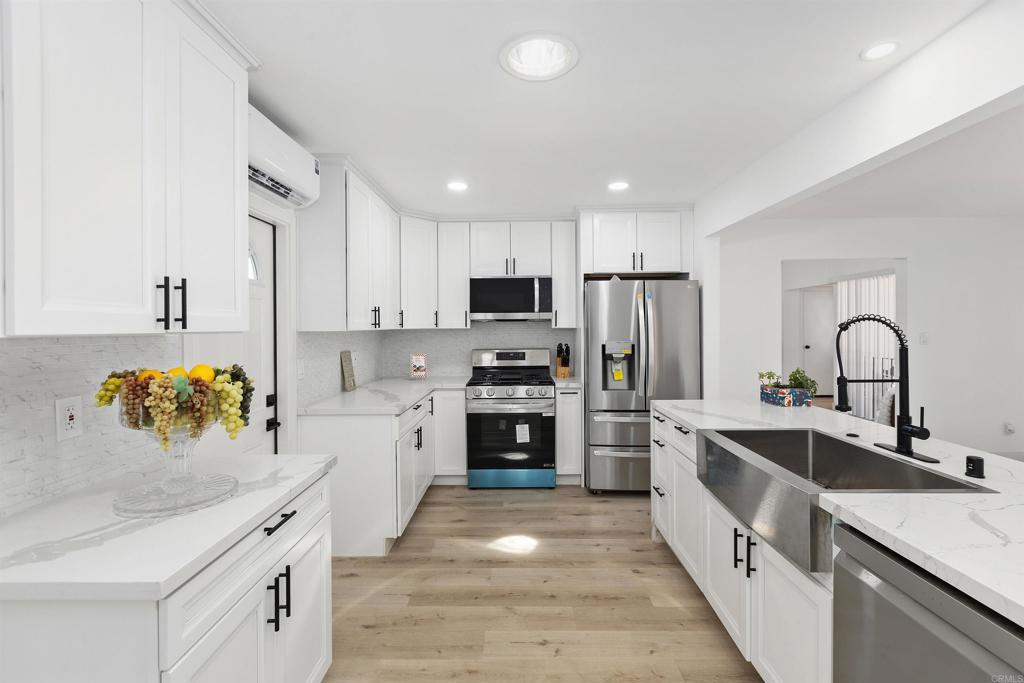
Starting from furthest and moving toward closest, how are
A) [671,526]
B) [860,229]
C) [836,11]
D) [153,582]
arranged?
[860,229] → [671,526] → [836,11] → [153,582]

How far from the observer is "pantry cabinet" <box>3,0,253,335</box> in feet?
3.15

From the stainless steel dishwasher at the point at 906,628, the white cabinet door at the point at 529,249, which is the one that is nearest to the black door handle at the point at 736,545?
the stainless steel dishwasher at the point at 906,628

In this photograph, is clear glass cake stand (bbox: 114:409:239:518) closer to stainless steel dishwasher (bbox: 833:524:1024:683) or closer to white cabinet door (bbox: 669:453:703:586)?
stainless steel dishwasher (bbox: 833:524:1024:683)

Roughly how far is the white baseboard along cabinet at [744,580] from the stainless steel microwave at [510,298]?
5.84ft

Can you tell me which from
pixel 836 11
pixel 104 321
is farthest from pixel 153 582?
pixel 836 11

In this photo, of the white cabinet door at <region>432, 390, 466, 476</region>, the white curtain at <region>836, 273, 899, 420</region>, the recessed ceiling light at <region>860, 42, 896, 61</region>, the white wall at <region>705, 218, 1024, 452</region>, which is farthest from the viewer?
the white curtain at <region>836, 273, 899, 420</region>

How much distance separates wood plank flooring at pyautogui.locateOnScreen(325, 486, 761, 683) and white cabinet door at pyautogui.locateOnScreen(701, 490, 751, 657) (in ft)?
0.64

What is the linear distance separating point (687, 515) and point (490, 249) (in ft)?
9.19

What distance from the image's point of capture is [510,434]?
13.2ft

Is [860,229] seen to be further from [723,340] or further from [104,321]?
[104,321]

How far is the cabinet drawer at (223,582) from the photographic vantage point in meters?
0.97

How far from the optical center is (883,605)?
107 centimetres

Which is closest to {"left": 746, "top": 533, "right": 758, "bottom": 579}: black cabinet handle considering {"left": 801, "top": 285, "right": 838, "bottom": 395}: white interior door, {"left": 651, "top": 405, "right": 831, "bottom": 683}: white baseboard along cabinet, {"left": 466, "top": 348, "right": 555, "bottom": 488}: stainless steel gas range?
{"left": 651, "top": 405, "right": 831, "bottom": 683}: white baseboard along cabinet

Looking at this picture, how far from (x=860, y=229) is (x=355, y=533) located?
5.03 m
